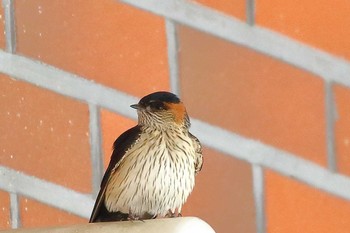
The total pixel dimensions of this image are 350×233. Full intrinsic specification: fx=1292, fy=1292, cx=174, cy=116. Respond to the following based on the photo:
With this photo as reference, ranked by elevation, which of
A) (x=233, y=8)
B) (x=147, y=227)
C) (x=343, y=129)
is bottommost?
(x=147, y=227)

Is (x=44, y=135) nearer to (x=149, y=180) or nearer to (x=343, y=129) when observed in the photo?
(x=149, y=180)

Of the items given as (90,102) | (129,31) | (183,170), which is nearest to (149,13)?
(129,31)

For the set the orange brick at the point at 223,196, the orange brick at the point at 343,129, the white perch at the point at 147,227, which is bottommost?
the white perch at the point at 147,227

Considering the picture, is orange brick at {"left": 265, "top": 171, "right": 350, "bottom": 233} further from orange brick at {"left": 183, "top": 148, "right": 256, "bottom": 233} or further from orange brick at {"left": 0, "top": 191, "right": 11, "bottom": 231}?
orange brick at {"left": 0, "top": 191, "right": 11, "bottom": 231}

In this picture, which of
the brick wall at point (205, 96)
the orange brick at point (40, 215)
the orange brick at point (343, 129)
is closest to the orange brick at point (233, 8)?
the brick wall at point (205, 96)

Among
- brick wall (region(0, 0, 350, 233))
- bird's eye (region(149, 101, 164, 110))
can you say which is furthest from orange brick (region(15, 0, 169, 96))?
bird's eye (region(149, 101, 164, 110))

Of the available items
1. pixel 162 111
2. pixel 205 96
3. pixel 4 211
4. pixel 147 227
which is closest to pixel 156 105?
pixel 162 111

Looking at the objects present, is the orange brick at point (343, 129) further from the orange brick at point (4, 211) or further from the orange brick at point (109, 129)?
the orange brick at point (4, 211)

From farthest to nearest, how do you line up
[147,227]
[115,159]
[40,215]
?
[40,215] < [115,159] < [147,227]
